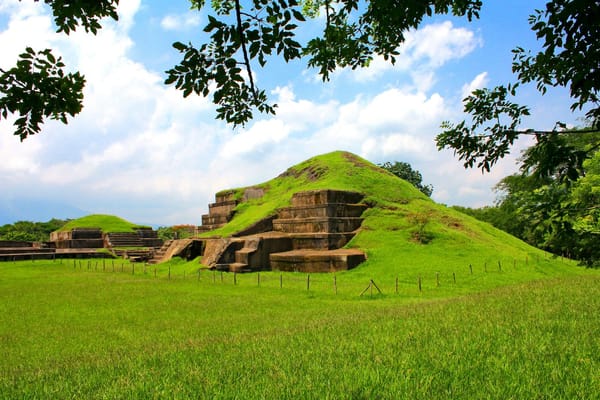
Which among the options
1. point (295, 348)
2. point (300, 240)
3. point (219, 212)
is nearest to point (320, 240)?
point (300, 240)

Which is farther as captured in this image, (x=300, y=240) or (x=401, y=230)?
(x=401, y=230)

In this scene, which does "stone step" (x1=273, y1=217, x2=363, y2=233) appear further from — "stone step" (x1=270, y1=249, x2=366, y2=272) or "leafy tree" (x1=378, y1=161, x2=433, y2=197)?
"leafy tree" (x1=378, y1=161, x2=433, y2=197)

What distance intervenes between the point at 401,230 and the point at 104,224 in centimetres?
3049

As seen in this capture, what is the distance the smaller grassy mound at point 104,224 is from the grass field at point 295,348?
2935 cm

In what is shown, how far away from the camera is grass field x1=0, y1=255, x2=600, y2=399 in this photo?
12.2 feet

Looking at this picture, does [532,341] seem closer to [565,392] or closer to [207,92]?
[565,392]

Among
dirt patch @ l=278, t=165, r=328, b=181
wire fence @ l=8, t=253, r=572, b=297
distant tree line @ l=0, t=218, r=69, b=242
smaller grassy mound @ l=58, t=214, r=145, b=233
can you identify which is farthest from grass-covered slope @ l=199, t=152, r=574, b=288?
distant tree line @ l=0, t=218, r=69, b=242

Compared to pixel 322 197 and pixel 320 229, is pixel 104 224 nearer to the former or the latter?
pixel 322 197

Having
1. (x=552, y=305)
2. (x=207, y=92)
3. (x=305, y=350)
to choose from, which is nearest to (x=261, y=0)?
(x=207, y=92)

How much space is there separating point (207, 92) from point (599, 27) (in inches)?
127

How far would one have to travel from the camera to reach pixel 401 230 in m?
23.1

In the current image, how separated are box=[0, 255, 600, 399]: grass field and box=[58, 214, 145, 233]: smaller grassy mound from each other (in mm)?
29353

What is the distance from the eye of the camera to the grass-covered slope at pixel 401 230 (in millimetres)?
18859

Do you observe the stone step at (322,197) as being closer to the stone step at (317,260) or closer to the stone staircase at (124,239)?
the stone step at (317,260)
